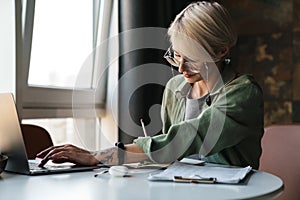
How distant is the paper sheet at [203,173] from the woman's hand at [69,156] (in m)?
0.26

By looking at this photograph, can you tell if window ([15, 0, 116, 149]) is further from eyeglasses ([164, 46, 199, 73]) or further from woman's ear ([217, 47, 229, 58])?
woman's ear ([217, 47, 229, 58])

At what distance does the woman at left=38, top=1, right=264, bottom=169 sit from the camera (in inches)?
56.4

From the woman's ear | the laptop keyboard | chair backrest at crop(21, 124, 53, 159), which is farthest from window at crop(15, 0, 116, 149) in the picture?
the woman's ear

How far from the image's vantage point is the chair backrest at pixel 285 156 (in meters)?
2.00

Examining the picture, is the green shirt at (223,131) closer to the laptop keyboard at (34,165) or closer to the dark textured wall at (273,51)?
the laptop keyboard at (34,165)

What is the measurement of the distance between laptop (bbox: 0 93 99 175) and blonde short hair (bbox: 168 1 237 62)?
1.85 ft

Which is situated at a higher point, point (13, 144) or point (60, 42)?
point (60, 42)

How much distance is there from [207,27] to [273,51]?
203 cm

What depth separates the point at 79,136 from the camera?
116 inches

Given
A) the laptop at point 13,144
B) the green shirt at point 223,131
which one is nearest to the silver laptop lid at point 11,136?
the laptop at point 13,144

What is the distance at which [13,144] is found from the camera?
1324 mm

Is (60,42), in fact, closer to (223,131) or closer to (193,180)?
(223,131)

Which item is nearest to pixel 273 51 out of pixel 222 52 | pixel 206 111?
pixel 222 52

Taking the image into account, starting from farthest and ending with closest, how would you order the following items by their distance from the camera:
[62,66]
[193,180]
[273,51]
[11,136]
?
[273,51] < [62,66] < [11,136] < [193,180]
